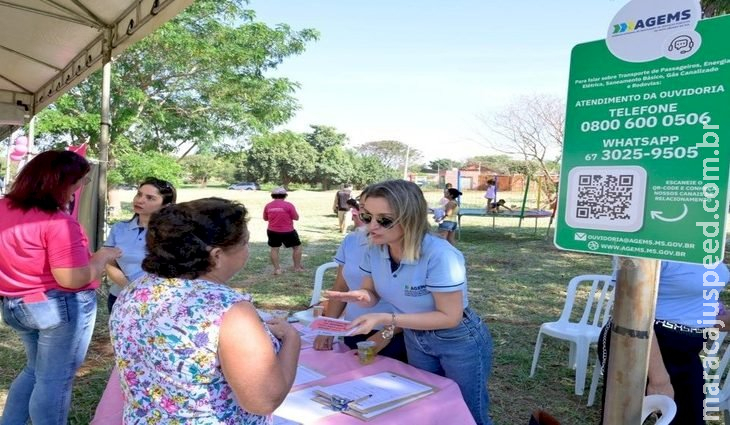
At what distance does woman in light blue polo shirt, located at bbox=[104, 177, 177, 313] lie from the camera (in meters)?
2.81

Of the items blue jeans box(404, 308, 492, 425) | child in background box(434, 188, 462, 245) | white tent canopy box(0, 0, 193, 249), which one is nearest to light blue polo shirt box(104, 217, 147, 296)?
white tent canopy box(0, 0, 193, 249)

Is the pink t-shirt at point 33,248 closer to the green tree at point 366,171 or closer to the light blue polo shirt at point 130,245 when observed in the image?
the light blue polo shirt at point 130,245

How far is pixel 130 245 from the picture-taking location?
284 centimetres

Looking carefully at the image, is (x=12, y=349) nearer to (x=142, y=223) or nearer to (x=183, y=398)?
(x=142, y=223)

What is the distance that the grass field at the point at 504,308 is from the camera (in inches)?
131

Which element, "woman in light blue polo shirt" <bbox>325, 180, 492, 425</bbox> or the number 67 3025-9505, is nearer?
the number 67 3025-9505

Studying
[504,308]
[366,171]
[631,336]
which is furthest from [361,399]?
[366,171]

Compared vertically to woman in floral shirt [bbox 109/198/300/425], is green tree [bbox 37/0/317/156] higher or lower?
higher

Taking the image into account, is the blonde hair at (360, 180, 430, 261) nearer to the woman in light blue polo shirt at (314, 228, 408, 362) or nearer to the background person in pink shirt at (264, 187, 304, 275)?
the woman in light blue polo shirt at (314, 228, 408, 362)

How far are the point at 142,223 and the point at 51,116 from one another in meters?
9.88

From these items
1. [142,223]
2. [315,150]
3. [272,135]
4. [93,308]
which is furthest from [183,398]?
[315,150]

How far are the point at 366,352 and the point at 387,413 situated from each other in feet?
1.44

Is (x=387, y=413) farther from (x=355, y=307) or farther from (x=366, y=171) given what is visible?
(x=366, y=171)

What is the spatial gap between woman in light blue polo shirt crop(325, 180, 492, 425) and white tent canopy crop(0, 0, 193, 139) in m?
2.05
